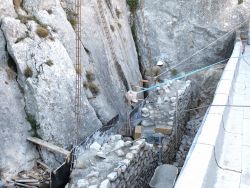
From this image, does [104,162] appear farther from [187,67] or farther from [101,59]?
[187,67]

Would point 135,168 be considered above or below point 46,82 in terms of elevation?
below

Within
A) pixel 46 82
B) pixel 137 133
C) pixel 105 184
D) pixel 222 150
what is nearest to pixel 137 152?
pixel 105 184

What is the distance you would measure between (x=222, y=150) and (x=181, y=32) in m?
14.3

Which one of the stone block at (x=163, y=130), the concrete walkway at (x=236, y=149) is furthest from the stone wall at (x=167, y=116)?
the concrete walkway at (x=236, y=149)

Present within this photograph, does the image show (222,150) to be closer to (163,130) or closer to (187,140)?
(163,130)

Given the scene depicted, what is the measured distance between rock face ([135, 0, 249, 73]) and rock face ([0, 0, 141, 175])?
6694 mm

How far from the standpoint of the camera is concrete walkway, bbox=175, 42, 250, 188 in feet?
19.6

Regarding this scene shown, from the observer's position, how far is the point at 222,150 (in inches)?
299

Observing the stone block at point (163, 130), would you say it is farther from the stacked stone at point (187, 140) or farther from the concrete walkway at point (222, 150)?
the concrete walkway at point (222, 150)

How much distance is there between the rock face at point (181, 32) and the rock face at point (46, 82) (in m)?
6.69

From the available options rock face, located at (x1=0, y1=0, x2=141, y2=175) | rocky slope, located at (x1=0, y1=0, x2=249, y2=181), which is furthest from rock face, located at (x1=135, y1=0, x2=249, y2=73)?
rock face, located at (x1=0, y1=0, x2=141, y2=175)

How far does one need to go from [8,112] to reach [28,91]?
1033mm

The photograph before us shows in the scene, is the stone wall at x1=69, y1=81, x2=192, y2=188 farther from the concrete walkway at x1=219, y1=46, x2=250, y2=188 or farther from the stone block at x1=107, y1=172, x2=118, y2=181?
the concrete walkway at x1=219, y1=46, x2=250, y2=188

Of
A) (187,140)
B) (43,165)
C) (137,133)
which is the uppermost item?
(137,133)
